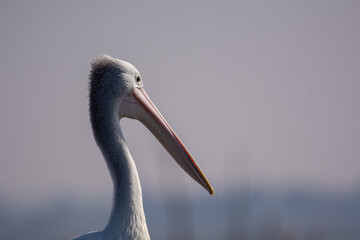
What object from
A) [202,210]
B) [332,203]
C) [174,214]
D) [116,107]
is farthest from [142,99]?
[332,203]

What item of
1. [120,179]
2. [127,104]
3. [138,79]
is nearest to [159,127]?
[127,104]

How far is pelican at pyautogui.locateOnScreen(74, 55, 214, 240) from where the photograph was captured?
508 centimetres

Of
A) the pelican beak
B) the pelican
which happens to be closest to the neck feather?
the pelican

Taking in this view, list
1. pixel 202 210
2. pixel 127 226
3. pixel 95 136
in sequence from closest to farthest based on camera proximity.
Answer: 1. pixel 127 226
2. pixel 95 136
3. pixel 202 210

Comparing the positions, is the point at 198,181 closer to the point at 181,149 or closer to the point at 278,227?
the point at 181,149

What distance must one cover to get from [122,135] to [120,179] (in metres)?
0.45

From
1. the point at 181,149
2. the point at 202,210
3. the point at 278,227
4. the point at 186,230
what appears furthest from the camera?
the point at 202,210

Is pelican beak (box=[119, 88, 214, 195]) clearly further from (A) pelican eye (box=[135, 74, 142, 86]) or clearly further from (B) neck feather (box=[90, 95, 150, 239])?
(B) neck feather (box=[90, 95, 150, 239])

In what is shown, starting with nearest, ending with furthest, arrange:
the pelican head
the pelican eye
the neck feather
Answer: the neck feather, the pelican head, the pelican eye

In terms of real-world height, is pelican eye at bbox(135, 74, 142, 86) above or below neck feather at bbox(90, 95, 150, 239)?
above

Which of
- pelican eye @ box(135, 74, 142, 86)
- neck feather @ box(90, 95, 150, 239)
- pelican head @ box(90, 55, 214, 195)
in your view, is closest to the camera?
neck feather @ box(90, 95, 150, 239)

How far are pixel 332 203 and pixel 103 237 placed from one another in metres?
189

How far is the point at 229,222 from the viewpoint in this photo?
9477 millimetres

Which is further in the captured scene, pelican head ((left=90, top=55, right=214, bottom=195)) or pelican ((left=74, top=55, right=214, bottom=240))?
pelican head ((left=90, top=55, right=214, bottom=195))
